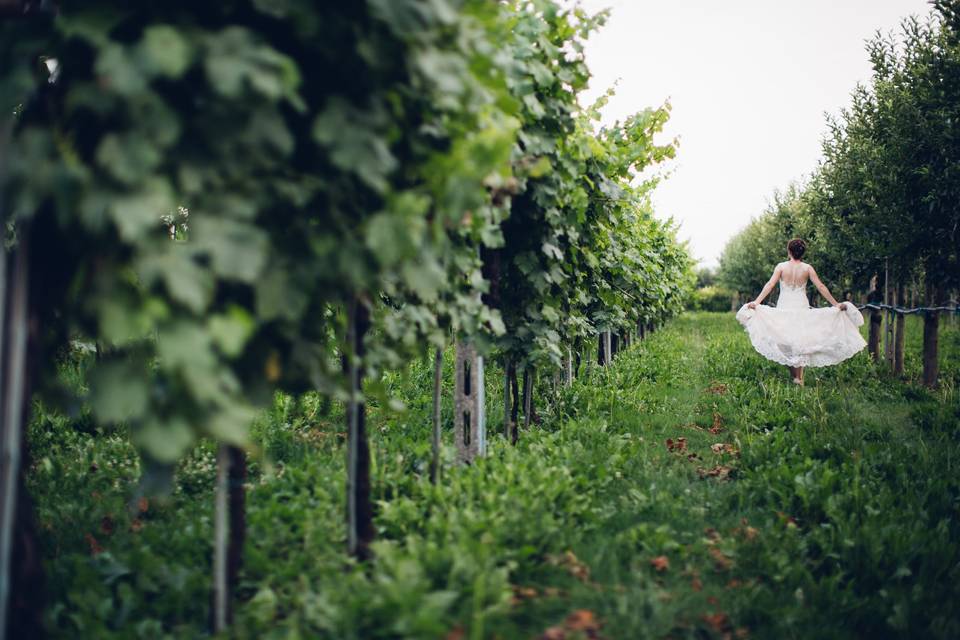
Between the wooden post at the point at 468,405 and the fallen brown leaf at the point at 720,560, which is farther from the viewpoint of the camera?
the wooden post at the point at 468,405

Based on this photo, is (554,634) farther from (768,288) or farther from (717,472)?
(768,288)

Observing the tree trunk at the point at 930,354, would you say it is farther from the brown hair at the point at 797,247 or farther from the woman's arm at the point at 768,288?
the woman's arm at the point at 768,288

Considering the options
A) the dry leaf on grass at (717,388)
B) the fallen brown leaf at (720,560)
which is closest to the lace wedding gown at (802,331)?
the dry leaf on grass at (717,388)

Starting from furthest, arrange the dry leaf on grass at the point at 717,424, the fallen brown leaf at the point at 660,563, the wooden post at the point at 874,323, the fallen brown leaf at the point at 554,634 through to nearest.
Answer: the wooden post at the point at 874,323
the dry leaf on grass at the point at 717,424
the fallen brown leaf at the point at 660,563
the fallen brown leaf at the point at 554,634

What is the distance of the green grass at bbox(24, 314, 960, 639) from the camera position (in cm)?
262

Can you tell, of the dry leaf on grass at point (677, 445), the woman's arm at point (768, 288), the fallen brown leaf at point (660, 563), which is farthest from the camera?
the woman's arm at point (768, 288)

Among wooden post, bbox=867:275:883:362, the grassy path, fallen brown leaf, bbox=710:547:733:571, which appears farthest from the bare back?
fallen brown leaf, bbox=710:547:733:571

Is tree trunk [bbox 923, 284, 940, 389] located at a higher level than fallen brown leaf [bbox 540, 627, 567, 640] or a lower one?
higher

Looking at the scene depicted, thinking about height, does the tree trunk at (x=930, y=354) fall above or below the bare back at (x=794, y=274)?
below

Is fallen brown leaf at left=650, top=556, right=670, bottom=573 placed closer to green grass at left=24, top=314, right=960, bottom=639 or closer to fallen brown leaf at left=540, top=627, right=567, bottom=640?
green grass at left=24, top=314, right=960, bottom=639

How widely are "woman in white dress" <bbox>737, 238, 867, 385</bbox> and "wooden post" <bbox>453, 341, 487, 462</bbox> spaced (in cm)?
527

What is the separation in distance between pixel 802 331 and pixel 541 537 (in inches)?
266

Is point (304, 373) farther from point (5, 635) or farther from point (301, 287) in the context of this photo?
point (5, 635)

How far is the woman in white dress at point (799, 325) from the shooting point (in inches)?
331
